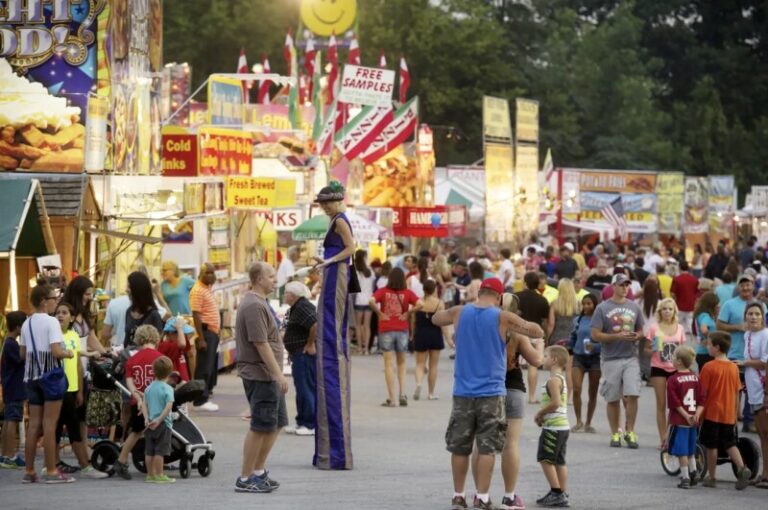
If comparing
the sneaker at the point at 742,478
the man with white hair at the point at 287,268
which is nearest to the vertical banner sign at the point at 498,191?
the man with white hair at the point at 287,268

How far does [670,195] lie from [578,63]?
30427 millimetres

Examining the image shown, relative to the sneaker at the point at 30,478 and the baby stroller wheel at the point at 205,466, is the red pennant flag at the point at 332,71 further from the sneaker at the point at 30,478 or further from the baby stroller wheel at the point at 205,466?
the sneaker at the point at 30,478

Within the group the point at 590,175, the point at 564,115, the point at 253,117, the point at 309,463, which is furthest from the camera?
the point at 564,115

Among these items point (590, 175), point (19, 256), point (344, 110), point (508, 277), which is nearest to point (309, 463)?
point (19, 256)

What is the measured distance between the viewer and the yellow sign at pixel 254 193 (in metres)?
25.8

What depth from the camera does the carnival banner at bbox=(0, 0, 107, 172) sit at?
21.2m

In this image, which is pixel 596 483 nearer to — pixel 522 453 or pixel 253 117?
pixel 522 453

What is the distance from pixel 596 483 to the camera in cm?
1486

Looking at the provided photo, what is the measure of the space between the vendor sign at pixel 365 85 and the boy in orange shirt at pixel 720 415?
20.9 m

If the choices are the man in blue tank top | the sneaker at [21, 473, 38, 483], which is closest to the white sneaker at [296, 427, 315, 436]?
the sneaker at [21, 473, 38, 483]

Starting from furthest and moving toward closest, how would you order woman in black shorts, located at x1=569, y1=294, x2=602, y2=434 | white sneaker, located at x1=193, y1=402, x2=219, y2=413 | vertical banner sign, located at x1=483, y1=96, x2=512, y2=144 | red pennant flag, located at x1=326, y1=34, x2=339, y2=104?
red pennant flag, located at x1=326, y1=34, x2=339, y2=104, vertical banner sign, located at x1=483, y1=96, x2=512, y2=144, white sneaker, located at x1=193, y1=402, x2=219, y2=413, woman in black shorts, located at x1=569, y1=294, x2=602, y2=434

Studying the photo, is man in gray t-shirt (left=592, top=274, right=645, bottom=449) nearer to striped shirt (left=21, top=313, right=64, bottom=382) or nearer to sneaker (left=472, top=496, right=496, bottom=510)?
sneaker (left=472, top=496, right=496, bottom=510)

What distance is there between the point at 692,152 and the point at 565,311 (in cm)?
7283

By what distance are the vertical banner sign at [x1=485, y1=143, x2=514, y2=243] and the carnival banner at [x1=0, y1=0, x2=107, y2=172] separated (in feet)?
67.7
